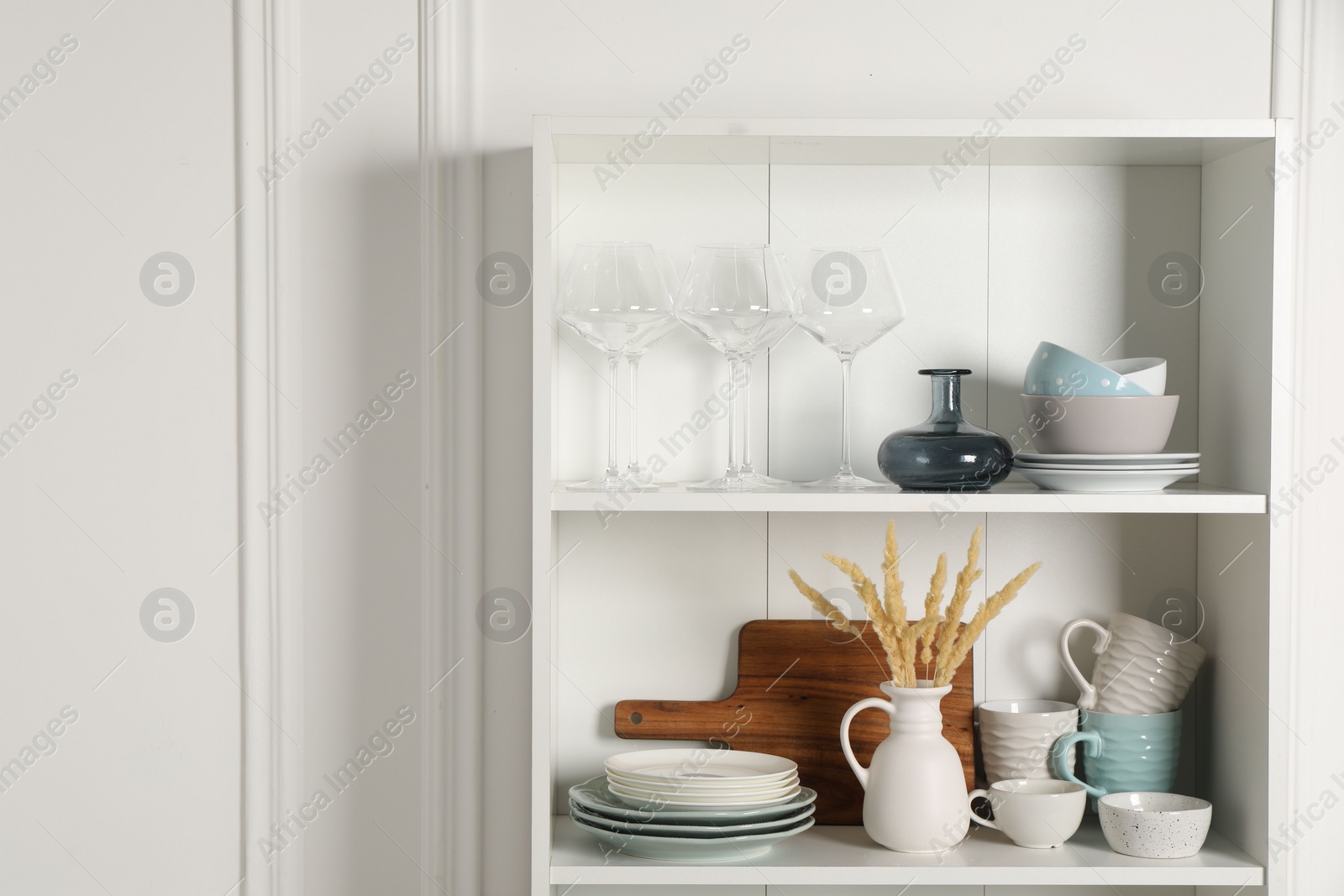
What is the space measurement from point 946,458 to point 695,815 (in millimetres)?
435

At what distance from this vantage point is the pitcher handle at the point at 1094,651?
1150 millimetres

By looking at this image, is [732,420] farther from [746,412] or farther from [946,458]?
[946,458]

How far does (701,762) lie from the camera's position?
3.86ft

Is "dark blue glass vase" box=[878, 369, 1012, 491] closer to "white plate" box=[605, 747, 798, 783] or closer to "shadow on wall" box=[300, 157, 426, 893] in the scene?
"white plate" box=[605, 747, 798, 783]

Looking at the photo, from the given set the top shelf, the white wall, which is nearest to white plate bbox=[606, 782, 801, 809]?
the white wall

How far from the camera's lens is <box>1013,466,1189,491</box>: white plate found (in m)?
1.03

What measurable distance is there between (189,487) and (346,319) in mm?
261

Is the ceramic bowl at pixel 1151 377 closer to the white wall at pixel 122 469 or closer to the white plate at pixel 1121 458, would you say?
the white plate at pixel 1121 458

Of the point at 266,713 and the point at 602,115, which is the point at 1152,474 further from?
the point at 266,713

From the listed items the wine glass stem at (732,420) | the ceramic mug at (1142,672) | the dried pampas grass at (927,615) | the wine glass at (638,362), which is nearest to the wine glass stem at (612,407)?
the wine glass at (638,362)

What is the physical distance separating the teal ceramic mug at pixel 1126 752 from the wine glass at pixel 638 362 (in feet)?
1.77

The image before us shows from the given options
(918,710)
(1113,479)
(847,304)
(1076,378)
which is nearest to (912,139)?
(847,304)

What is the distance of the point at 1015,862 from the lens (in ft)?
3.42

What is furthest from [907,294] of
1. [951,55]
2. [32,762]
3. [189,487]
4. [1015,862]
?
[32,762]
